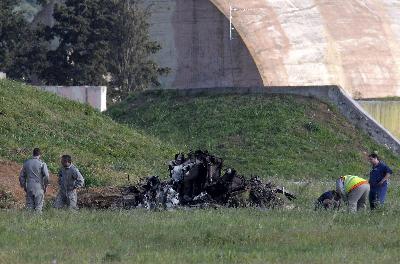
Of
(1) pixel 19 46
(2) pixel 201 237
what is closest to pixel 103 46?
(1) pixel 19 46

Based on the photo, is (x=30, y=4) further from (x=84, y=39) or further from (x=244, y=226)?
(x=244, y=226)

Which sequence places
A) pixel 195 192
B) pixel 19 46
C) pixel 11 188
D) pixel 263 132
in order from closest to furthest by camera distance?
pixel 195 192
pixel 11 188
pixel 263 132
pixel 19 46

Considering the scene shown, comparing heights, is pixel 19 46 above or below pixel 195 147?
above

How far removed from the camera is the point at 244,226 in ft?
55.4

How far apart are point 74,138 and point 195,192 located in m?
9.10

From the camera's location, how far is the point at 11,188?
2395 cm

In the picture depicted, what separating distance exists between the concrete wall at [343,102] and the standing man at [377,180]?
61.1ft

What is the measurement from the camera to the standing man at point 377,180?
68.2ft

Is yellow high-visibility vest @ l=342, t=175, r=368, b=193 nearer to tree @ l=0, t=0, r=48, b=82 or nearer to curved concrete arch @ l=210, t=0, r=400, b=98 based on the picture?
curved concrete arch @ l=210, t=0, r=400, b=98

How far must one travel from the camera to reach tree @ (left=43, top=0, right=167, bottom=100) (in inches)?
2039

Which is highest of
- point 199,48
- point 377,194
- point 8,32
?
point 8,32

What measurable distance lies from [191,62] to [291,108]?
10.7 meters

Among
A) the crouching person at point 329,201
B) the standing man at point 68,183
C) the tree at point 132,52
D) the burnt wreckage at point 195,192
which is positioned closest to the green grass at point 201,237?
the standing man at point 68,183

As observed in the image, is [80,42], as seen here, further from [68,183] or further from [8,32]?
[68,183]
